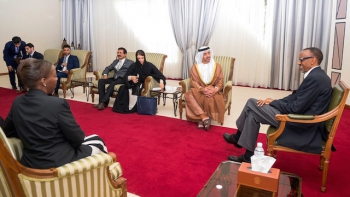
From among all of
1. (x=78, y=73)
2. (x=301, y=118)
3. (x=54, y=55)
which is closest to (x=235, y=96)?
(x=78, y=73)

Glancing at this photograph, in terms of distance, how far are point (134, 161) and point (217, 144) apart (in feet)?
3.29

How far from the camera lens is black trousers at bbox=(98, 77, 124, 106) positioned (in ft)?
17.1

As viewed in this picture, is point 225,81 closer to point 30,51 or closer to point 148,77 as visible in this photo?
point 148,77

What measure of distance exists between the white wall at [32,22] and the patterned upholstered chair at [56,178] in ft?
25.7

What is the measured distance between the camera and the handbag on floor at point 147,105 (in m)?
4.77

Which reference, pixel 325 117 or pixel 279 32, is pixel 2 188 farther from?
pixel 279 32

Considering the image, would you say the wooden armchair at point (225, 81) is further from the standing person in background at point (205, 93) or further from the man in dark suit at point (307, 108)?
the man in dark suit at point (307, 108)

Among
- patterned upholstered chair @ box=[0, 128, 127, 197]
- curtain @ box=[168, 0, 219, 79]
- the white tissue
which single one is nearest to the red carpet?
the white tissue

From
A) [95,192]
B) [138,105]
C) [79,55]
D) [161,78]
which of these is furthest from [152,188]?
[79,55]

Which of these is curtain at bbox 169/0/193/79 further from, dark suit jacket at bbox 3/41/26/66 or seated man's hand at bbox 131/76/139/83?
dark suit jacket at bbox 3/41/26/66

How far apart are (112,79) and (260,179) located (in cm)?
404

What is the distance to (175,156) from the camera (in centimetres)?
325

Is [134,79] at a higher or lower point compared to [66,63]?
lower

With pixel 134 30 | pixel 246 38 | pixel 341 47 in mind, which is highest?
pixel 134 30
